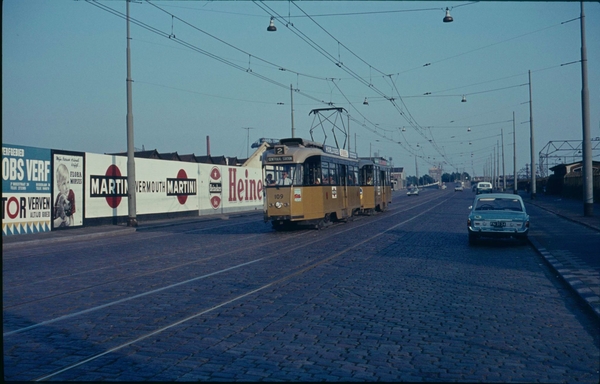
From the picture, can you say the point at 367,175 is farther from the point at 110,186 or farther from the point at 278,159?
the point at 110,186

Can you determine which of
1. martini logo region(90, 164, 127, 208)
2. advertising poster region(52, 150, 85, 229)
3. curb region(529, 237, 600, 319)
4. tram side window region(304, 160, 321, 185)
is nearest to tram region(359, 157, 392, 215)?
tram side window region(304, 160, 321, 185)

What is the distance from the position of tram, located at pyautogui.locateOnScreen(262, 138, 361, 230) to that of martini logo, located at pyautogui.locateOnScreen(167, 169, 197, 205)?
13043 millimetres

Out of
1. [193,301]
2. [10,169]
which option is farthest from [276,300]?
[10,169]

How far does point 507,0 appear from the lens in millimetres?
3920

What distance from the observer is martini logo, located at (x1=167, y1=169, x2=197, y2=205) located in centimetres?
3734

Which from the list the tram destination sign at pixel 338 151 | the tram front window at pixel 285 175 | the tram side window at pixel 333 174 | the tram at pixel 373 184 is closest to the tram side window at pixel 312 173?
the tram front window at pixel 285 175

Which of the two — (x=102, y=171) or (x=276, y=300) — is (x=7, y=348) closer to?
(x=276, y=300)

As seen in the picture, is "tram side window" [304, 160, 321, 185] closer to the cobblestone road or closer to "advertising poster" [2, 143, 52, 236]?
the cobblestone road

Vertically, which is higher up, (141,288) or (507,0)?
(507,0)

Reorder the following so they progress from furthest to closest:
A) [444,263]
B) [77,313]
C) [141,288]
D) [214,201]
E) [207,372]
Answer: [214,201] < [444,263] < [141,288] < [77,313] < [207,372]

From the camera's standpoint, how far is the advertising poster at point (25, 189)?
23.4 metres

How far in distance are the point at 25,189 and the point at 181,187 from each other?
14.6 metres

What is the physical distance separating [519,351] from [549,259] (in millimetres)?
8239

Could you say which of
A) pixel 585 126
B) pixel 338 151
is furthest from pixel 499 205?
pixel 338 151
